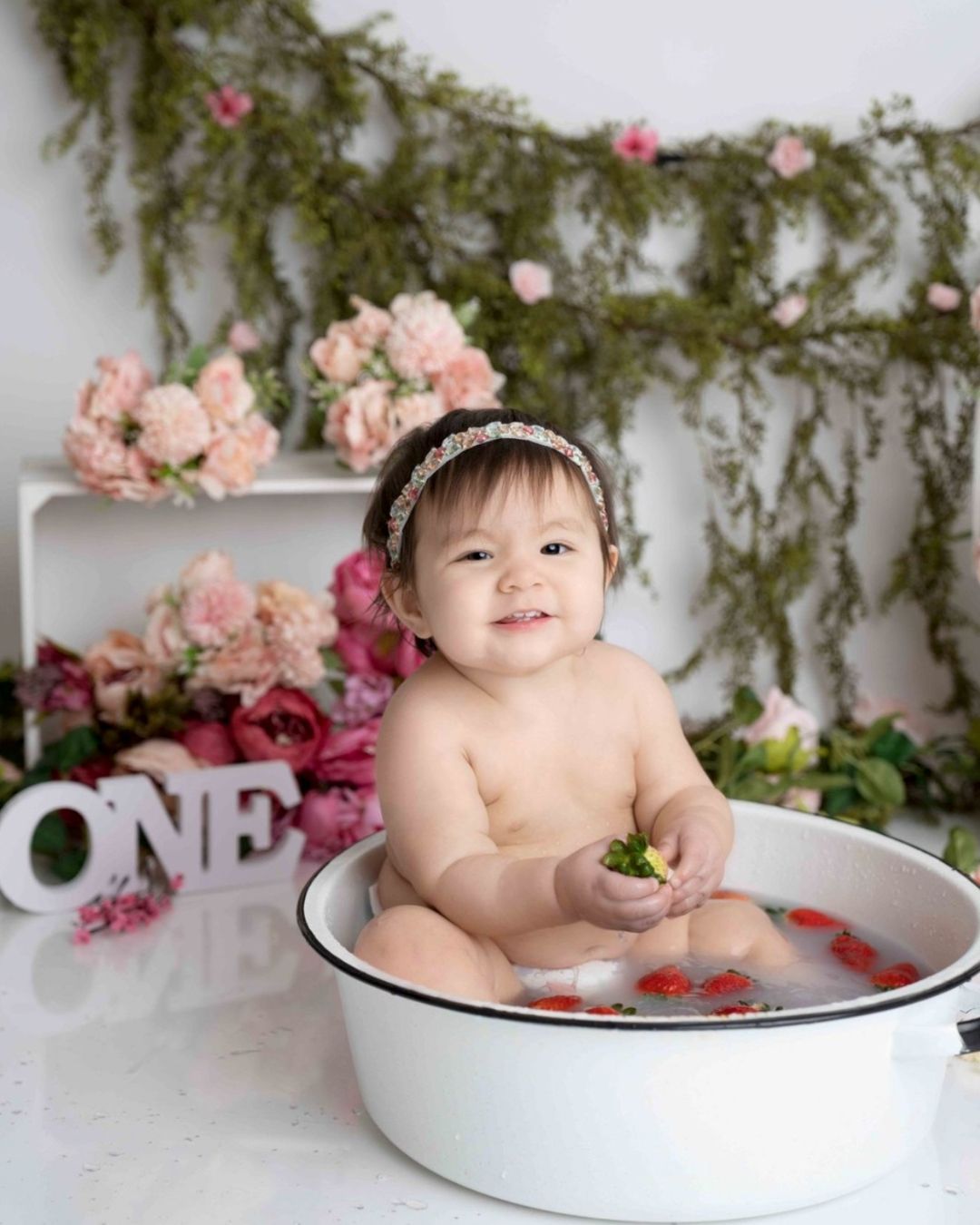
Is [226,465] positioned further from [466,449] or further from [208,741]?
[466,449]

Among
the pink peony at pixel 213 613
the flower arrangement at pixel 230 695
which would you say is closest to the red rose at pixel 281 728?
the flower arrangement at pixel 230 695

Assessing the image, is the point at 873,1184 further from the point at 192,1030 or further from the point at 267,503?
the point at 267,503

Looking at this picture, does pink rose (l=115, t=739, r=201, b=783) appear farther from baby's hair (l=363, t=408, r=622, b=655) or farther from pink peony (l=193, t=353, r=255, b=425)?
baby's hair (l=363, t=408, r=622, b=655)

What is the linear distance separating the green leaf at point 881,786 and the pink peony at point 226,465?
1077mm

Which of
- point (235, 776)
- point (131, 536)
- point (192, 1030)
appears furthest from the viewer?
point (131, 536)

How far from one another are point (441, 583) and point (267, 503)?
1237 mm

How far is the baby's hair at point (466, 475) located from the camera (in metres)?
1.47

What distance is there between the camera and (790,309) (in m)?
2.52

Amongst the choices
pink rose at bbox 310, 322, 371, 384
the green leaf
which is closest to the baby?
pink rose at bbox 310, 322, 371, 384

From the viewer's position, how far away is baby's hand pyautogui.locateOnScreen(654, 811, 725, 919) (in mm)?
1363

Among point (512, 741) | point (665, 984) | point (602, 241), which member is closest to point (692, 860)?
point (665, 984)

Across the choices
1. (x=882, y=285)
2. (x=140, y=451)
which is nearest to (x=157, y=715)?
(x=140, y=451)

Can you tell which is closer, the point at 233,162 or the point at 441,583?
the point at 441,583

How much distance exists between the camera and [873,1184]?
1.29 m
